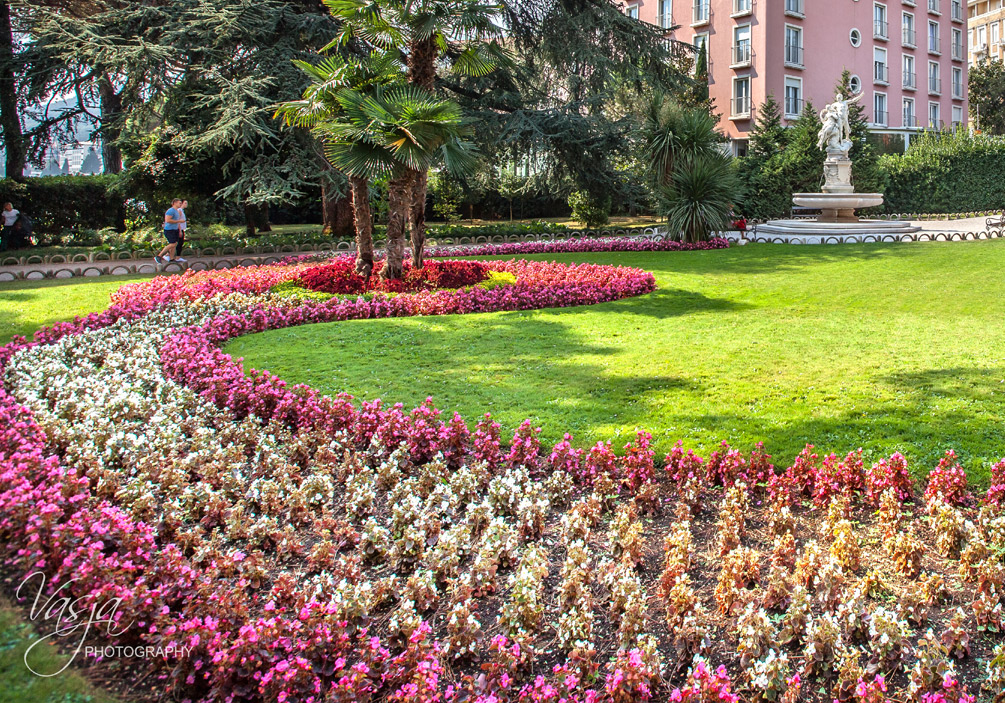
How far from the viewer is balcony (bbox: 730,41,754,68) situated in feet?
112

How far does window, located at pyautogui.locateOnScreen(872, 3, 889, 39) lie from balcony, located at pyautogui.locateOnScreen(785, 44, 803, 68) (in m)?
6.37

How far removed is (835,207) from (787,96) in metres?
16.3

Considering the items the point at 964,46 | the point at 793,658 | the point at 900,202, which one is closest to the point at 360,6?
the point at 793,658

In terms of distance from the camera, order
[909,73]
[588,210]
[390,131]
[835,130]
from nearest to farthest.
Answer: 1. [390,131]
2. [835,130]
3. [588,210]
4. [909,73]

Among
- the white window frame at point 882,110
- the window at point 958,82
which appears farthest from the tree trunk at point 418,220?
the window at point 958,82

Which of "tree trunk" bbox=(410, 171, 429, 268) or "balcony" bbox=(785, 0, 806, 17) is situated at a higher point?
"balcony" bbox=(785, 0, 806, 17)

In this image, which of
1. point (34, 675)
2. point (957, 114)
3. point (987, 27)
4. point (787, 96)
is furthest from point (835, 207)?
point (987, 27)

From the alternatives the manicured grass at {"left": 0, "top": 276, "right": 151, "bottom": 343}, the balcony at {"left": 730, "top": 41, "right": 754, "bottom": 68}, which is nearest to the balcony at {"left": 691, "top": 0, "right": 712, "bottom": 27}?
the balcony at {"left": 730, "top": 41, "right": 754, "bottom": 68}

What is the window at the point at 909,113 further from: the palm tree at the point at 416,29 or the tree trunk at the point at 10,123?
the tree trunk at the point at 10,123

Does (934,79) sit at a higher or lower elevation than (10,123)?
higher

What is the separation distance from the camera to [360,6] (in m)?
11.0

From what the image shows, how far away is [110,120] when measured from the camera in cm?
1955

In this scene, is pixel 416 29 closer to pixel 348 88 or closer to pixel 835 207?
pixel 348 88

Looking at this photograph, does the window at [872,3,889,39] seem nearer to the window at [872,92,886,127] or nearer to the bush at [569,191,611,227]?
the window at [872,92,886,127]
